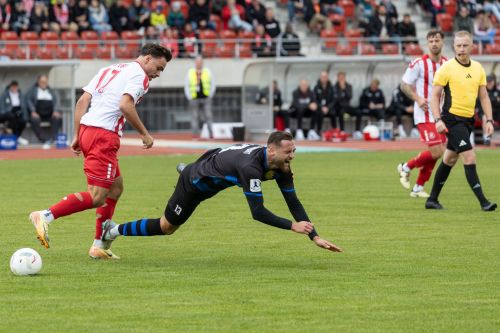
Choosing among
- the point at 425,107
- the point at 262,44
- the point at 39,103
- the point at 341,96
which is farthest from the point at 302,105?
the point at 425,107

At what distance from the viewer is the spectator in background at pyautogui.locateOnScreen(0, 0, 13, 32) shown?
33.6 metres

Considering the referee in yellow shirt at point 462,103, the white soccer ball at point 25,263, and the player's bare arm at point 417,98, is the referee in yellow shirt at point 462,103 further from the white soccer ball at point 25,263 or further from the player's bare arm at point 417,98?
the white soccer ball at point 25,263

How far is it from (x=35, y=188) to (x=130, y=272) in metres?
8.72

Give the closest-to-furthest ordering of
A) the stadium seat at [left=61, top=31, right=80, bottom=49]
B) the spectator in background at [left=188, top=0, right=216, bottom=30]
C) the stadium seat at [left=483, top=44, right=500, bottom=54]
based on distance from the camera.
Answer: the stadium seat at [left=61, top=31, right=80, bottom=49]
the spectator in background at [left=188, top=0, right=216, bottom=30]
the stadium seat at [left=483, top=44, right=500, bottom=54]

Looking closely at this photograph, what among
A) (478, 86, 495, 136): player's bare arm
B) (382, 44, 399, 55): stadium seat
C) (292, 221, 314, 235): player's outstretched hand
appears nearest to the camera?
(292, 221, 314, 235): player's outstretched hand

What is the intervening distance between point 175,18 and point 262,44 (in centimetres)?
261

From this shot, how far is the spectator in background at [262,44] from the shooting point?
35.2 meters

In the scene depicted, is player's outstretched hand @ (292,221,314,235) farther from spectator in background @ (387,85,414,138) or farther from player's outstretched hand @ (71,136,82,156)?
spectator in background @ (387,85,414,138)

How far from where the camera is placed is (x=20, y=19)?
1334 inches

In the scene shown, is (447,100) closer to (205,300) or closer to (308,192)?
(308,192)

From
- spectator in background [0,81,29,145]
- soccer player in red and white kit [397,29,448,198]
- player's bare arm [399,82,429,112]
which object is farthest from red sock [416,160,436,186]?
spectator in background [0,81,29,145]

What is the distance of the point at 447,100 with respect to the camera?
14.8 metres

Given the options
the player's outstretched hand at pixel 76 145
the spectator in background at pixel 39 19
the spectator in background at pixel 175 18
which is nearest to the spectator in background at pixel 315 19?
the spectator in background at pixel 175 18

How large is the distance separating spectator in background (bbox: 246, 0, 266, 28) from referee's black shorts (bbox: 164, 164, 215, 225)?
86.4 feet
